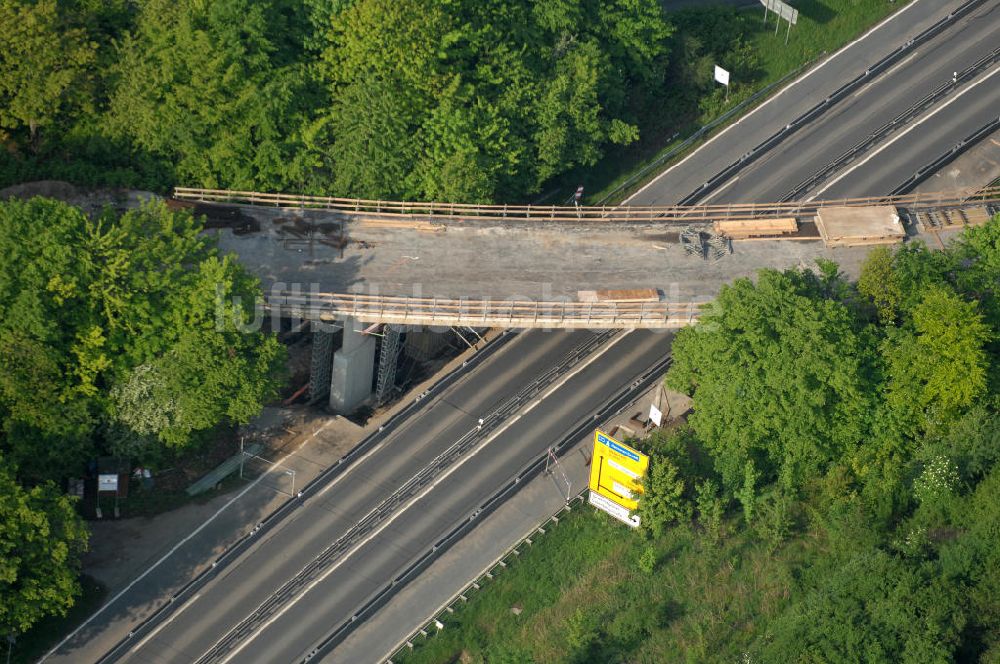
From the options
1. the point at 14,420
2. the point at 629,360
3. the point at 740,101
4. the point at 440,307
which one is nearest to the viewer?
the point at 14,420

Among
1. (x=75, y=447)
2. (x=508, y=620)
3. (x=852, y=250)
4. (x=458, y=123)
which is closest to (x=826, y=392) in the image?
(x=852, y=250)

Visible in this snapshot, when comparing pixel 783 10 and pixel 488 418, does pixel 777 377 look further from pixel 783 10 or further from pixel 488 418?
pixel 783 10

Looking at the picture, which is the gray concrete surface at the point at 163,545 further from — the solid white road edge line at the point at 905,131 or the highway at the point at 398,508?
the solid white road edge line at the point at 905,131

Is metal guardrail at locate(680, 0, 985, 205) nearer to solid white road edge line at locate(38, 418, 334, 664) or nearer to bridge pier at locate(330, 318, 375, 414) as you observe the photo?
bridge pier at locate(330, 318, 375, 414)

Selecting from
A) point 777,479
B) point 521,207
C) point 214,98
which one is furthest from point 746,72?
point 214,98

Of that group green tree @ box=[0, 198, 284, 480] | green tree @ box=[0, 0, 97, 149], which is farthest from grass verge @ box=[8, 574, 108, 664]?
green tree @ box=[0, 0, 97, 149]

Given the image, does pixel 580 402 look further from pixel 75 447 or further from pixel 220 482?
pixel 75 447
